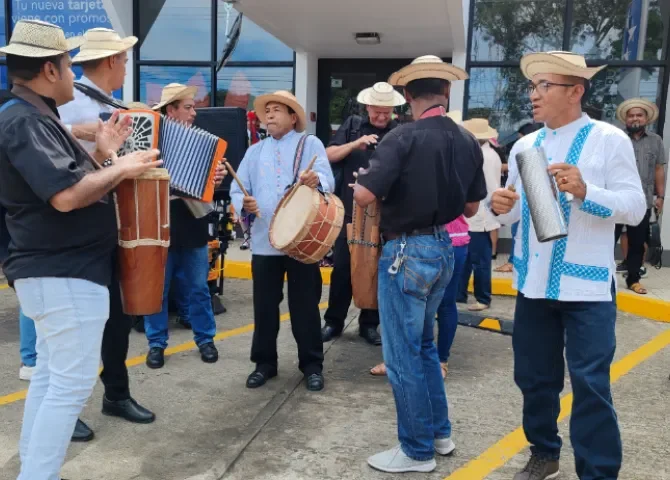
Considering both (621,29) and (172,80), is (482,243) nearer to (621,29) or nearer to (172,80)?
(621,29)

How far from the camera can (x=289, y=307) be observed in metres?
4.33

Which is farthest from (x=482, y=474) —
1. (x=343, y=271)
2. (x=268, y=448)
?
(x=343, y=271)

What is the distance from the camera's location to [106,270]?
8.96 ft

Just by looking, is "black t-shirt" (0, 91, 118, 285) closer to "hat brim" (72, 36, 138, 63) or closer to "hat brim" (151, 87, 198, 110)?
"hat brim" (72, 36, 138, 63)

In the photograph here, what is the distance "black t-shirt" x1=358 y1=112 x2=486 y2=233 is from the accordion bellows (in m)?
1.03

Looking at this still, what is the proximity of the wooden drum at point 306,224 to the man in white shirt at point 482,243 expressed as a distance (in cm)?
277

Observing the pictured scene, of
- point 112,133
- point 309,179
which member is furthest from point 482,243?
point 112,133

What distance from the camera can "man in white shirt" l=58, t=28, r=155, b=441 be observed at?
Result: 335 cm

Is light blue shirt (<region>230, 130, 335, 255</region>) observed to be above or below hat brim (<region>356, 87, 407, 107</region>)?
below

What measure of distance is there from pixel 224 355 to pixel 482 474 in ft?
8.05

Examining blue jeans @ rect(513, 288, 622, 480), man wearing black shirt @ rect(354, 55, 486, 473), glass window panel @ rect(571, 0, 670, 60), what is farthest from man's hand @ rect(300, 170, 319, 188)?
glass window panel @ rect(571, 0, 670, 60)

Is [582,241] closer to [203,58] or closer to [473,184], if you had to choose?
[473,184]

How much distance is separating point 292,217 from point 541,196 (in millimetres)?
1689

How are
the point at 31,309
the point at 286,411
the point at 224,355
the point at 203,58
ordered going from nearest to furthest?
the point at 31,309 < the point at 286,411 < the point at 224,355 < the point at 203,58
